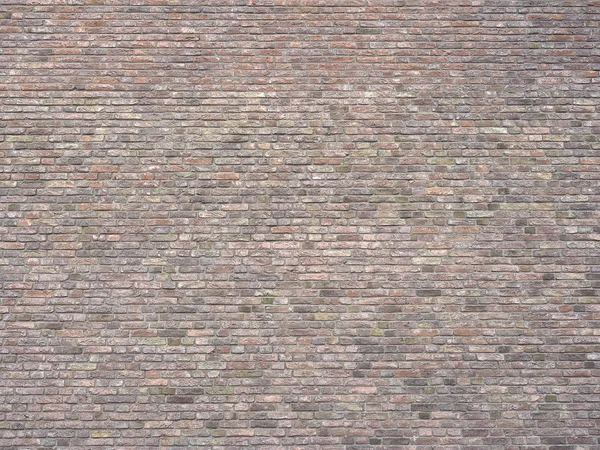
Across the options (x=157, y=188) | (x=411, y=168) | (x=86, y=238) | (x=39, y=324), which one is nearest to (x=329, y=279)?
(x=411, y=168)

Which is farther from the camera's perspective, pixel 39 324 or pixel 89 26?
pixel 89 26

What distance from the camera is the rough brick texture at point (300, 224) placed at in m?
4.53

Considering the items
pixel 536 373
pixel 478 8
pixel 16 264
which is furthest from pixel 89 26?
pixel 536 373

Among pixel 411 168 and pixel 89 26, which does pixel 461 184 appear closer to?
pixel 411 168

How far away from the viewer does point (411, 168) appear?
16.1 ft

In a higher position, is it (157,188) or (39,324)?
(157,188)

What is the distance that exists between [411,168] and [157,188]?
2013 mm

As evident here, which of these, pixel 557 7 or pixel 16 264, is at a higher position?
pixel 557 7

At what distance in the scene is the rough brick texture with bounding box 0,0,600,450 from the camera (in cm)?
453

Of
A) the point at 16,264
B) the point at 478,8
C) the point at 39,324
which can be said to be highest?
the point at 478,8

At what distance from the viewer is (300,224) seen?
4.80 metres

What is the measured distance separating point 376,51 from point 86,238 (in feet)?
9.07

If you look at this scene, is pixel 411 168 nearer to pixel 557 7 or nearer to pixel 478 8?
pixel 478 8

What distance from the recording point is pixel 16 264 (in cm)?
472
